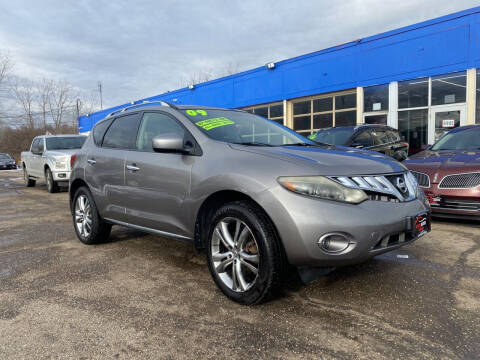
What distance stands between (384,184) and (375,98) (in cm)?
1183

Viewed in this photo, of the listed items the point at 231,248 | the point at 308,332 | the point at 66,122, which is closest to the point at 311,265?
the point at 308,332

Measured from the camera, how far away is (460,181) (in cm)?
459

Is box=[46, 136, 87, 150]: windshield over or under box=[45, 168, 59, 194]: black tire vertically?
over

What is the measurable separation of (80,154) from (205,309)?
2991 mm

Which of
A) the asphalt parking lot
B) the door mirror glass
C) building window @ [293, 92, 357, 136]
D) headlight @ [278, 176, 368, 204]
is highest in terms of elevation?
building window @ [293, 92, 357, 136]

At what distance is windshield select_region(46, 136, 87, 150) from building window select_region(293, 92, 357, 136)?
9771 mm

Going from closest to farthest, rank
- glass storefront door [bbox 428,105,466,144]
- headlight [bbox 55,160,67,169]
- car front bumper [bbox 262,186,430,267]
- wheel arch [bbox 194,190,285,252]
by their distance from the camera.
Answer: car front bumper [bbox 262,186,430,267]
wheel arch [bbox 194,190,285,252]
headlight [bbox 55,160,67,169]
glass storefront door [bbox 428,105,466,144]

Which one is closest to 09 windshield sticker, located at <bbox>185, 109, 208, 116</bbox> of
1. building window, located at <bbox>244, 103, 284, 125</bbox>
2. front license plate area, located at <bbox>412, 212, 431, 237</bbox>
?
front license plate area, located at <bbox>412, 212, 431, 237</bbox>

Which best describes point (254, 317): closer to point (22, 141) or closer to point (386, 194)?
point (386, 194)

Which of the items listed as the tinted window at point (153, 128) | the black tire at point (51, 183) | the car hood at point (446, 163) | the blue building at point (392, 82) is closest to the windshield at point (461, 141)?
the car hood at point (446, 163)

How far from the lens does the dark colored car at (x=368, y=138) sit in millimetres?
7270

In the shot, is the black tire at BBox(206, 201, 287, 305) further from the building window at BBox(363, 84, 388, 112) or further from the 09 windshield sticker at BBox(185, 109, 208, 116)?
the building window at BBox(363, 84, 388, 112)

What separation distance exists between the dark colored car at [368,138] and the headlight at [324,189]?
5024mm

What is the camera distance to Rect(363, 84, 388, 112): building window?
12.7m
